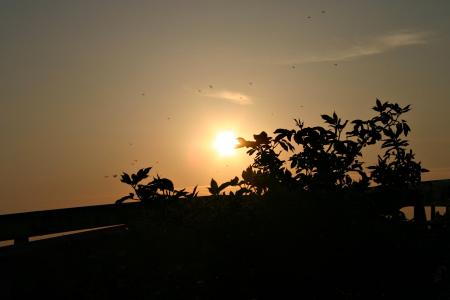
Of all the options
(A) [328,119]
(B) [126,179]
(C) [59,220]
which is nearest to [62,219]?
(C) [59,220]

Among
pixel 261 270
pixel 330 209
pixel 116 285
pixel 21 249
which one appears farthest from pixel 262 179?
pixel 21 249

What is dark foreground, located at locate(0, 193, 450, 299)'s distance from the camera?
3285 millimetres

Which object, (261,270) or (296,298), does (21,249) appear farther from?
(296,298)

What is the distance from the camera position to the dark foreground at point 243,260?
329 centimetres

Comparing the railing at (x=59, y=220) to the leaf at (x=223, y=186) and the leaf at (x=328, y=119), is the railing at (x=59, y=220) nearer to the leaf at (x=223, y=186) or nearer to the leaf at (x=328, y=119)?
the leaf at (x=223, y=186)

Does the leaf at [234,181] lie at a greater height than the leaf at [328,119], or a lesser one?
lesser

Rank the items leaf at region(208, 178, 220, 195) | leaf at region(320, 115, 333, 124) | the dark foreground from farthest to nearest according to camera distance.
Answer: leaf at region(320, 115, 333, 124) → leaf at region(208, 178, 220, 195) → the dark foreground

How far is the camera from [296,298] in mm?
3299

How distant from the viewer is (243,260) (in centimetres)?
334

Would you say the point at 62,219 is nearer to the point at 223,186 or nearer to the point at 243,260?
the point at 223,186

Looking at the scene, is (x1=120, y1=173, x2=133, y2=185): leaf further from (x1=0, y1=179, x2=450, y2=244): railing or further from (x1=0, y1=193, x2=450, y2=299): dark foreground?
(x1=0, y1=179, x2=450, y2=244): railing

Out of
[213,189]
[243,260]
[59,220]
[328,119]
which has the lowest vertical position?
[243,260]

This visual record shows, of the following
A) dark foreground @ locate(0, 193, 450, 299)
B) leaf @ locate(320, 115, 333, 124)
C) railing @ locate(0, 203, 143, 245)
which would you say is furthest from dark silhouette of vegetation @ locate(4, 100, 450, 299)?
railing @ locate(0, 203, 143, 245)

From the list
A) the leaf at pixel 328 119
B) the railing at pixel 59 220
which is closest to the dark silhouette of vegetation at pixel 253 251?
the leaf at pixel 328 119
